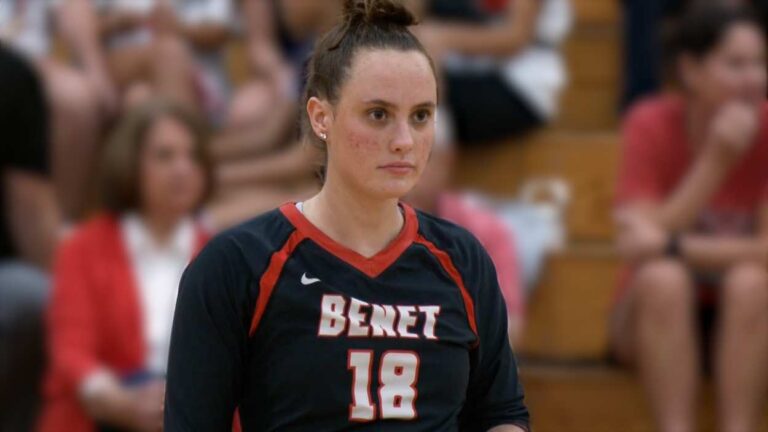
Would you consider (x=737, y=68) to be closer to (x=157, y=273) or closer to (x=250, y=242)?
(x=157, y=273)

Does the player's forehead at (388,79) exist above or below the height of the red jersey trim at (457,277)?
above

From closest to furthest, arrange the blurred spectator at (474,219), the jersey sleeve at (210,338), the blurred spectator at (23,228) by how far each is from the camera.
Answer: the jersey sleeve at (210,338) → the blurred spectator at (23,228) → the blurred spectator at (474,219)

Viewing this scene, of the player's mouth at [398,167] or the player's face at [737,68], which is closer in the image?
the player's mouth at [398,167]

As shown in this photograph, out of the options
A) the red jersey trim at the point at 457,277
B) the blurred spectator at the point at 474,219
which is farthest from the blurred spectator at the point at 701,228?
the red jersey trim at the point at 457,277

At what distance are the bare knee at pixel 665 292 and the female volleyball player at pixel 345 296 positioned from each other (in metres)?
2.05

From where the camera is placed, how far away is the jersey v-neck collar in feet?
8.82

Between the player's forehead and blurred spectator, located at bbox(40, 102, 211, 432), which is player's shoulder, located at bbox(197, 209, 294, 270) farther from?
blurred spectator, located at bbox(40, 102, 211, 432)

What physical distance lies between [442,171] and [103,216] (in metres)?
1.17

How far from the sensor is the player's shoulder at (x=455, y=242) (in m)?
2.77

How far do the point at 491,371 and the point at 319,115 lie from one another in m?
0.58

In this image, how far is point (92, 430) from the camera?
4824 millimetres

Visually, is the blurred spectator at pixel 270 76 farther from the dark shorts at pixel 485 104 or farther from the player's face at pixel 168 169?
the player's face at pixel 168 169

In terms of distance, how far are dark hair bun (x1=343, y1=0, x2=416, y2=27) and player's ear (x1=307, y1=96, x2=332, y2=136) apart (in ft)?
0.50

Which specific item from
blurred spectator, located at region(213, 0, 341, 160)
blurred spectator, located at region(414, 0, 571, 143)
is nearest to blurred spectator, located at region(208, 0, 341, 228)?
blurred spectator, located at region(213, 0, 341, 160)
